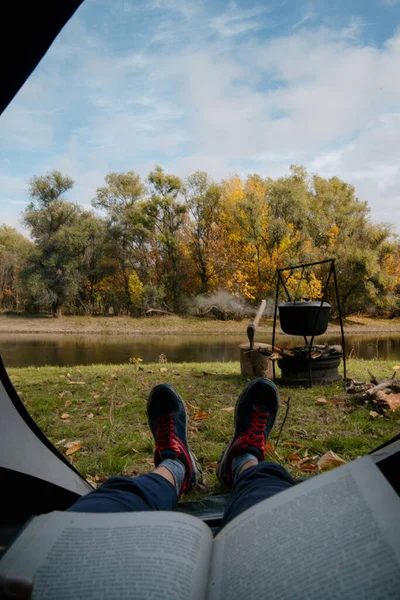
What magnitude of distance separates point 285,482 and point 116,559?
51 cm

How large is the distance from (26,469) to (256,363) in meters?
2.88

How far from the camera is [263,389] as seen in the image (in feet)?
5.26

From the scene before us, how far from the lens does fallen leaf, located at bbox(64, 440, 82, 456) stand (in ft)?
6.19

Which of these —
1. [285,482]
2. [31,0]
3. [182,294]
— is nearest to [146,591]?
[285,482]

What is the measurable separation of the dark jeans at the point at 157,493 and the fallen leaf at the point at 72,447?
0.87 metres

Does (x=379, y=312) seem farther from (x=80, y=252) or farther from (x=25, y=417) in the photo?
(x=25, y=417)

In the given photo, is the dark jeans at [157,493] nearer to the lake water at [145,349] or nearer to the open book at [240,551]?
the open book at [240,551]

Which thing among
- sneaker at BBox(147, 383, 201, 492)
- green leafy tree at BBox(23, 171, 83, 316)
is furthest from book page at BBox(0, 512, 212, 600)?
green leafy tree at BBox(23, 171, 83, 316)

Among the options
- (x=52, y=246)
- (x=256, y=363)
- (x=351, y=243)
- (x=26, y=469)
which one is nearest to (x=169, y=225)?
(x=52, y=246)

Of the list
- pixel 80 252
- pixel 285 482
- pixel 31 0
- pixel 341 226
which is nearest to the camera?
pixel 31 0

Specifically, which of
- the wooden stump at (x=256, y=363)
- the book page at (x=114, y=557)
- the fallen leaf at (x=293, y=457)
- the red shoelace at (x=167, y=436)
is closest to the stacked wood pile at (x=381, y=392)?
the wooden stump at (x=256, y=363)

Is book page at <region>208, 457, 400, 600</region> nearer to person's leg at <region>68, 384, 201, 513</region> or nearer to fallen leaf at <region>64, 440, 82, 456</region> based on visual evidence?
person's leg at <region>68, 384, 201, 513</region>

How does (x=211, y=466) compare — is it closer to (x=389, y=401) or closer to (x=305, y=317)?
(x=389, y=401)

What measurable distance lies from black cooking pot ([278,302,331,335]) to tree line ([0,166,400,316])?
7.49m
